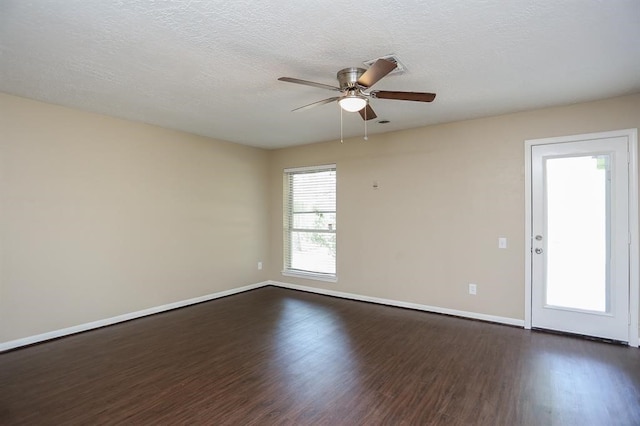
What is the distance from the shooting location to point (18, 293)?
3.33 metres

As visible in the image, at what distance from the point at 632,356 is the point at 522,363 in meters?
1.14

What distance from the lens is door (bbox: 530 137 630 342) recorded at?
343cm

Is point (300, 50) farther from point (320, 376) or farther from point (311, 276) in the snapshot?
point (311, 276)

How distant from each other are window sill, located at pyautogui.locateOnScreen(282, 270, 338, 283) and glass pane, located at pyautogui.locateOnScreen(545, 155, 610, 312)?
3.00m

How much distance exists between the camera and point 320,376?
2756 millimetres

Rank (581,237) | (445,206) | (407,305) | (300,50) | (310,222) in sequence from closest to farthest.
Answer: (300,50), (581,237), (445,206), (407,305), (310,222)

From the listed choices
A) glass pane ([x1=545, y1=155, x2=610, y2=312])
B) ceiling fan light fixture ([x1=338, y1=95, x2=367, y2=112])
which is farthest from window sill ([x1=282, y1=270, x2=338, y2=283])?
ceiling fan light fixture ([x1=338, y1=95, x2=367, y2=112])

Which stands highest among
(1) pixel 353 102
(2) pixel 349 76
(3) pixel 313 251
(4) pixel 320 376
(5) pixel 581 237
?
(2) pixel 349 76

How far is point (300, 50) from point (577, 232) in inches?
139

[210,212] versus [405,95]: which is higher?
[405,95]

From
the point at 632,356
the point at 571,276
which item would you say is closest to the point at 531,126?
the point at 571,276

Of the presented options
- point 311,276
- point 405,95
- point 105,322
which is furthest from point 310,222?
point 405,95

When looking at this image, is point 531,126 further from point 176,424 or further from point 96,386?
point 96,386

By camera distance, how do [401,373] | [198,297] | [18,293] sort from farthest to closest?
1. [198,297]
2. [18,293]
3. [401,373]
